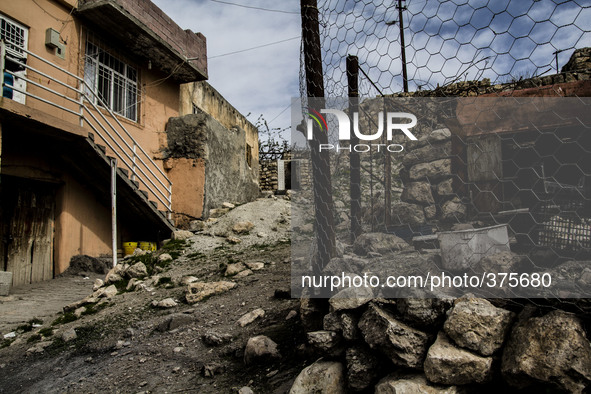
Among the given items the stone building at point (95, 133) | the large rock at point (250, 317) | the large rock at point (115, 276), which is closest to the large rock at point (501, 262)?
the large rock at point (250, 317)

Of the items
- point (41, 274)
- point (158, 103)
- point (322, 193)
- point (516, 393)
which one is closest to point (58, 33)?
point (158, 103)

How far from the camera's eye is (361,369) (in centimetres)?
173

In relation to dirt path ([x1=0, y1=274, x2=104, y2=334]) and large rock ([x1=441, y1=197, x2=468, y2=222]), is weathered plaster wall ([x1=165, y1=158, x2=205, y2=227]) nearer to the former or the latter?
dirt path ([x1=0, y1=274, x2=104, y2=334])

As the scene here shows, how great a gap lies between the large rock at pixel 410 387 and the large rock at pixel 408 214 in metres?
1.30

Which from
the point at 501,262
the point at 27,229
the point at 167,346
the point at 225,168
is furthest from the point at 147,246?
the point at 501,262

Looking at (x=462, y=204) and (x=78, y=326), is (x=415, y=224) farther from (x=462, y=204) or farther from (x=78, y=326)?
(x=78, y=326)

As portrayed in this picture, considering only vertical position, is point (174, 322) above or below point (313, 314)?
below

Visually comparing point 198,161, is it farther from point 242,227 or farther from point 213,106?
point 213,106

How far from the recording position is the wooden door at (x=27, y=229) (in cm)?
575

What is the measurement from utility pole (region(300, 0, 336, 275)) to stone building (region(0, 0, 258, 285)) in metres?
4.37

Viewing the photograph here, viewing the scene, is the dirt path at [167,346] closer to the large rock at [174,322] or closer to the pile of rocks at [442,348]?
the large rock at [174,322]

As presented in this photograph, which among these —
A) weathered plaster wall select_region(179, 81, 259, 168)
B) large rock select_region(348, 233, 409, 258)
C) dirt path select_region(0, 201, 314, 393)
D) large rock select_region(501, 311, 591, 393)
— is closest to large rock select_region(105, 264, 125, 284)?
dirt path select_region(0, 201, 314, 393)

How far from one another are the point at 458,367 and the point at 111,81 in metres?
7.87

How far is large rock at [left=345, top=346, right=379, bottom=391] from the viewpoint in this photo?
1.72 metres
